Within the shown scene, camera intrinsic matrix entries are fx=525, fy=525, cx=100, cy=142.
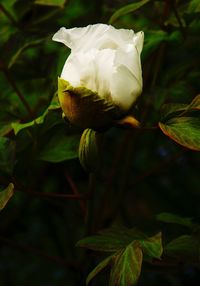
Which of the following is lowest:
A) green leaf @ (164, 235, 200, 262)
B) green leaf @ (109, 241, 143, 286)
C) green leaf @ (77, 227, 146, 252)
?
green leaf @ (164, 235, 200, 262)

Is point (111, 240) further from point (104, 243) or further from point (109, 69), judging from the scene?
point (109, 69)

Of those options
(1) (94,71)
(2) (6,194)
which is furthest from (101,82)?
(2) (6,194)

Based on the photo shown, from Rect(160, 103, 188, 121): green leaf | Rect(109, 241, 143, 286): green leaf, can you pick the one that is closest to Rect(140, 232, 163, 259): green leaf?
Rect(109, 241, 143, 286): green leaf

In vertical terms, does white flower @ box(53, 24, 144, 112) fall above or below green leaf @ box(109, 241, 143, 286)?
above

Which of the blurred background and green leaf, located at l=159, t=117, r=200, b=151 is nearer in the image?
green leaf, located at l=159, t=117, r=200, b=151

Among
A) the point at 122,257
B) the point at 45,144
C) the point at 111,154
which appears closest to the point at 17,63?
the point at 45,144

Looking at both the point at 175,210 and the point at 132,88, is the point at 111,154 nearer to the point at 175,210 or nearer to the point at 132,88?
the point at 175,210

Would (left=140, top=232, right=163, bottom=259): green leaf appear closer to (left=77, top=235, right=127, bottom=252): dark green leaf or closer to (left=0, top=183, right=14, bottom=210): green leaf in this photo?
(left=77, top=235, right=127, bottom=252): dark green leaf
